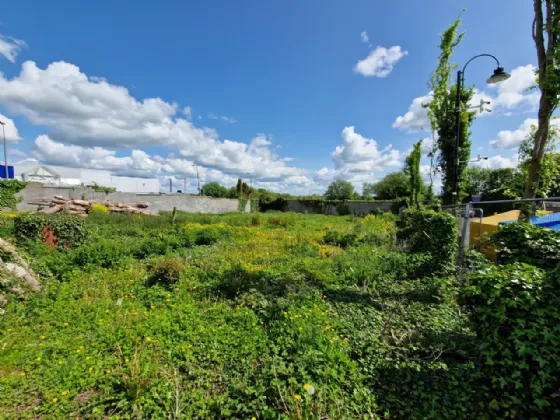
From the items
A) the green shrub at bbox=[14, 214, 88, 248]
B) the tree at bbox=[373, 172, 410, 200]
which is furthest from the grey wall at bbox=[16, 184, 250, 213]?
the tree at bbox=[373, 172, 410, 200]

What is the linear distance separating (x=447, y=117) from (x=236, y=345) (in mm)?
10565

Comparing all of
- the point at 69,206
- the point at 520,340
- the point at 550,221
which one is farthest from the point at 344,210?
the point at 520,340

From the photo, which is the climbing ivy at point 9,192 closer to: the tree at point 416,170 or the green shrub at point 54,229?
the green shrub at point 54,229

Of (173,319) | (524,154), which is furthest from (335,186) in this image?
(173,319)

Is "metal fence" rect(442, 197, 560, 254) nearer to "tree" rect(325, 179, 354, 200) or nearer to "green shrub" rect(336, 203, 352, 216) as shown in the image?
"green shrub" rect(336, 203, 352, 216)

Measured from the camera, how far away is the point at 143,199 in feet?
63.3

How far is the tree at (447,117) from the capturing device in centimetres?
843

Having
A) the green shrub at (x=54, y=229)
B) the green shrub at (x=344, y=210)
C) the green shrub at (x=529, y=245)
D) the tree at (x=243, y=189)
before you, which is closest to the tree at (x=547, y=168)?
the green shrub at (x=529, y=245)

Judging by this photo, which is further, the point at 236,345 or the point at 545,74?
the point at 545,74

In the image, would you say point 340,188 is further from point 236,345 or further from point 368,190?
point 236,345

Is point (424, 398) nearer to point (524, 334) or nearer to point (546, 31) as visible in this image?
point (524, 334)

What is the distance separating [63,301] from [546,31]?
29.6 feet

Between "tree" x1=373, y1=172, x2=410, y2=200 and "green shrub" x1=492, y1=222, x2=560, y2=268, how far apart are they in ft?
77.9

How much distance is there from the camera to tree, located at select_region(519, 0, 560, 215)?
3751 mm
